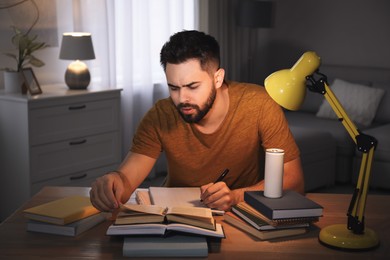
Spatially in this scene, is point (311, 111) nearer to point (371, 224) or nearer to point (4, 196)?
point (4, 196)

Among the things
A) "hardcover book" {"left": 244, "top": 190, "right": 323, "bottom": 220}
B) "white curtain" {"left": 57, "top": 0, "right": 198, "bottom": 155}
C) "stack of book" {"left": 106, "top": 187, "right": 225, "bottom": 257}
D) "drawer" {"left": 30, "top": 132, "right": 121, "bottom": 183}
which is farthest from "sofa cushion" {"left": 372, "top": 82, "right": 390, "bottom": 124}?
"stack of book" {"left": 106, "top": 187, "right": 225, "bottom": 257}

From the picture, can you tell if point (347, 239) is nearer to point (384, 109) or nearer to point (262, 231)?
point (262, 231)

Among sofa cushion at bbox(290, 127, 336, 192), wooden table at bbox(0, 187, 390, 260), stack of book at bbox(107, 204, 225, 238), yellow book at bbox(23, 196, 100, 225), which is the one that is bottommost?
sofa cushion at bbox(290, 127, 336, 192)

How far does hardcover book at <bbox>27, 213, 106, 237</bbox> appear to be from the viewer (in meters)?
2.00

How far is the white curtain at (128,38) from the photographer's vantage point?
4.98m

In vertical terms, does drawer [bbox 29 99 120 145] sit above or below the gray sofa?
above

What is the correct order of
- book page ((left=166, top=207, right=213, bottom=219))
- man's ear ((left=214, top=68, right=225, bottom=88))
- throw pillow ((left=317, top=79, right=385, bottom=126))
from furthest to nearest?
throw pillow ((left=317, top=79, right=385, bottom=126)), man's ear ((left=214, top=68, right=225, bottom=88)), book page ((left=166, top=207, right=213, bottom=219))

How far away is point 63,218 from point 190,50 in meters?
0.76

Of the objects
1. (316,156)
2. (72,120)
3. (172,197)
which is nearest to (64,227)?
(172,197)

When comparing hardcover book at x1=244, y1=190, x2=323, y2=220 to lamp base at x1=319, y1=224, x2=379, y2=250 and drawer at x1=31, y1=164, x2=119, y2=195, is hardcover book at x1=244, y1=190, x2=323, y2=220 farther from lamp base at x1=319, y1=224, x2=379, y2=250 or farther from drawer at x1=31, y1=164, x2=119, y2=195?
drawer at x1=31, y1=164, x2=119, y2=195

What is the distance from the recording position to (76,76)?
455 cm

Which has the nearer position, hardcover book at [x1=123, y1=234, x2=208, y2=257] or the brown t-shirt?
hardcover book at [x1=123, y1=234, x2=208, y2=257]

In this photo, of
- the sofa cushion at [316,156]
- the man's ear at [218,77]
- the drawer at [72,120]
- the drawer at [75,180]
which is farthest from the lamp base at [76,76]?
the man's ear at [218,77]

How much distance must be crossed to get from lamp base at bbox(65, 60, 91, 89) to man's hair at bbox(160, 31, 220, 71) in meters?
2.27
